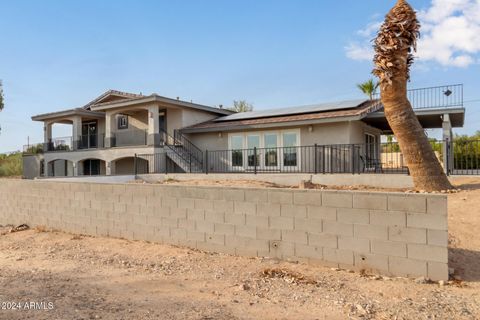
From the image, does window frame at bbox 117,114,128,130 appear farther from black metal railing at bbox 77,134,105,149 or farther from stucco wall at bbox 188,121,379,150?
stucco wall at bbox 188,121,379,150

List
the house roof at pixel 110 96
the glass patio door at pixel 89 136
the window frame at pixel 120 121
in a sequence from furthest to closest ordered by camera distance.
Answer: the glass patio door at pixel 89 136 → the window frame at pixel 120 121 → the house roof at pixel 110 96

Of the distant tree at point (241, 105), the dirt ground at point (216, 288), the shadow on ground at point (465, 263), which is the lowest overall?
the dirt ground at point (216, 288)

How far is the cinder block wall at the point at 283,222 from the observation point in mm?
4910

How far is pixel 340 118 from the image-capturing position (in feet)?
49.7

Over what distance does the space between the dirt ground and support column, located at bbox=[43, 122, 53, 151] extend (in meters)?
21.2

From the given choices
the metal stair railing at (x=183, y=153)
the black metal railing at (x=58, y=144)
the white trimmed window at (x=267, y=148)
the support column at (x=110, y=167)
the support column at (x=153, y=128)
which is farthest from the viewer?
the black metal railing at (x=58, y=144)

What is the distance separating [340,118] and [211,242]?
10265 mm

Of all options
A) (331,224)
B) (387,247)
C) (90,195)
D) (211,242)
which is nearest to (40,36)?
(90,195)

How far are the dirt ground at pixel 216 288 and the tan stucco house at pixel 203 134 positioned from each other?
8508mm

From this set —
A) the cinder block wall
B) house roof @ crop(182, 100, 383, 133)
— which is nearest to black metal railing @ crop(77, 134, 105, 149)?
house roof @ crop(182, 100, 383, 133)

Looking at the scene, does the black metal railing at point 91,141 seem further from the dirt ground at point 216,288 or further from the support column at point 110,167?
the dirt ground at point 216,288

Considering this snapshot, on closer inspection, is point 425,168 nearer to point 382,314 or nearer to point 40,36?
point 382,314

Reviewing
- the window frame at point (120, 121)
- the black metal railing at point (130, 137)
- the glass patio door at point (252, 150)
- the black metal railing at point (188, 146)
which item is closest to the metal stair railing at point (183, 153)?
the black metal railing at point (188, 146)

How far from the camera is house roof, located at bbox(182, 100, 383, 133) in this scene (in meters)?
15.6
